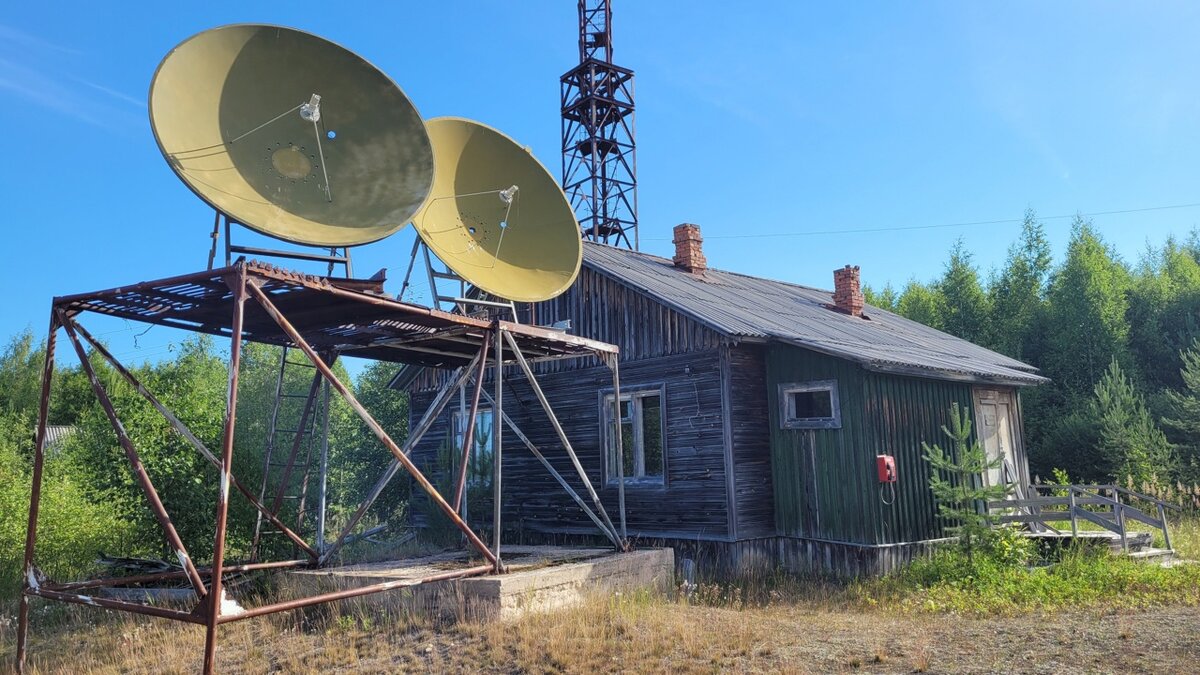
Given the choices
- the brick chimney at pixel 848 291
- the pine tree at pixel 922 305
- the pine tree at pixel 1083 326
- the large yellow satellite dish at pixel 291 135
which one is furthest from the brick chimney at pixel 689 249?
the pine tree at pixel 922 305

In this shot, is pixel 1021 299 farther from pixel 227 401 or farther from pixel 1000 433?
pixel 227 401

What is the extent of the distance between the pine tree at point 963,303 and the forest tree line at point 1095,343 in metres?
0.04

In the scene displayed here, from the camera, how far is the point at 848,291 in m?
20.2

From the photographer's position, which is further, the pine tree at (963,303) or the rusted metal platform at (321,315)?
the pine tree at (963,303)

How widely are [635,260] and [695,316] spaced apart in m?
5.01

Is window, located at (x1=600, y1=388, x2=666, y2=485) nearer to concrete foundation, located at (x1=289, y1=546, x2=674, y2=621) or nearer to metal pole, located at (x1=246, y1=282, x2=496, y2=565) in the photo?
concrete foundation, located at (x1=289, y1=546, x2=674, y2=621)

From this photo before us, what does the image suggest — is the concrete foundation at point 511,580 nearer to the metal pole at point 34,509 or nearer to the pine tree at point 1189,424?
the metal pole at point 34,509

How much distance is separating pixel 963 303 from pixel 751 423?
926 inches

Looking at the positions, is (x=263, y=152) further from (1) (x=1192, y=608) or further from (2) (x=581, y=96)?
(2) (x=581, y=96)

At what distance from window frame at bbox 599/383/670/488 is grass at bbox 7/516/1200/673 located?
337 centimetres

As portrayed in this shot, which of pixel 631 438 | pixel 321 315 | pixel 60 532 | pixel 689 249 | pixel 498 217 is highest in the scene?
pixel 689 249

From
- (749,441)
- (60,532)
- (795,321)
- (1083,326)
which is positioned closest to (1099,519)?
(749,441)

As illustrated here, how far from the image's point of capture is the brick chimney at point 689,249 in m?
19.6

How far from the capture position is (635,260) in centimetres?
1870
